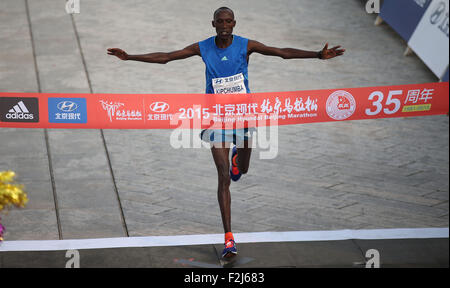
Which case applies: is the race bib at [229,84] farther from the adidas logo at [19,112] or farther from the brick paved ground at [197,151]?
the adidas logo at [19,112]

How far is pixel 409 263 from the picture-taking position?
6664mm

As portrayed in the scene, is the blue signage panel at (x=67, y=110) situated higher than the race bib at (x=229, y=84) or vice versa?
the race bib at (x=229, y=84)

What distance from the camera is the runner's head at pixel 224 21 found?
20.6 ft

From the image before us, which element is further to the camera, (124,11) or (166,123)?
(124,11)

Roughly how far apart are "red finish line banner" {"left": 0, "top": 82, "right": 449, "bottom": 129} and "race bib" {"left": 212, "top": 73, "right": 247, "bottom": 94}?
6cm

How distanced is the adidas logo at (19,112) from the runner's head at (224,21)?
6.36 feet

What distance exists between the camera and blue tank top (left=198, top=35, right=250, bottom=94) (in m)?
6.55

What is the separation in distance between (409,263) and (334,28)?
7.60 m

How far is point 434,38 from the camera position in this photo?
1165cm

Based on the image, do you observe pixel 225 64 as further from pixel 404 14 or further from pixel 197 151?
pixel 404 14

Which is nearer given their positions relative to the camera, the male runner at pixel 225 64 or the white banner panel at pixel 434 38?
the male runner at pixel 225 64

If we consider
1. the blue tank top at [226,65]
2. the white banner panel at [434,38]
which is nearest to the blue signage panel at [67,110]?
the blue tank top at [226,65]
